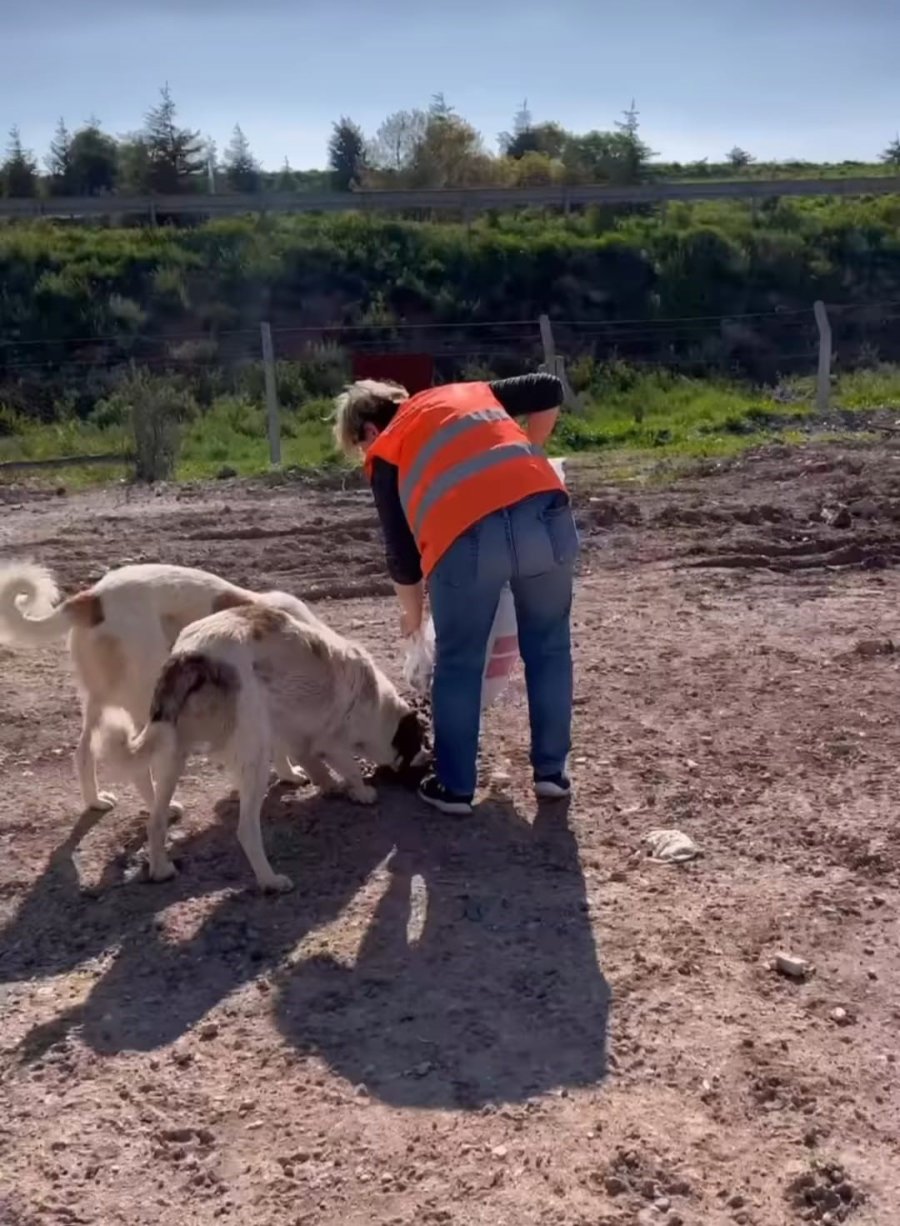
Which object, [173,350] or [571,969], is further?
[173,350]

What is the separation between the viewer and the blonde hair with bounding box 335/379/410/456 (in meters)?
5.20

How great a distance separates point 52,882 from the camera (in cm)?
483

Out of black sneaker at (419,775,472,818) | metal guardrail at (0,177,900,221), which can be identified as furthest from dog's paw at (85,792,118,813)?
metal guardrail at (0,177,900,221)

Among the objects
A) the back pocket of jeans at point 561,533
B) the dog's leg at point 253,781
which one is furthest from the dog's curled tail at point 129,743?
the back pocket of jeans at point 561,533

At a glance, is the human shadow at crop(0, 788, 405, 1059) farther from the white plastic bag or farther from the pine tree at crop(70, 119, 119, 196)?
the pine tree at crop(70, 119, 119, 196)

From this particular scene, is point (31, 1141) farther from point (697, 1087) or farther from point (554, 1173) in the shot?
point (697, 1087)

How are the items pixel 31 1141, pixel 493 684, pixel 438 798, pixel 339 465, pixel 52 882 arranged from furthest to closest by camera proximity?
1. pixel 339 465
2. pixel 493 684
3. pixel 438 798
4. pixel 52 882
5. pixel 31 1141

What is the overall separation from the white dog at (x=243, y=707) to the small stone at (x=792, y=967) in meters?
1.61

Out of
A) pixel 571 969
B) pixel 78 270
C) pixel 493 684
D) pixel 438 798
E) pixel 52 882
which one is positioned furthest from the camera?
pixel 78 270

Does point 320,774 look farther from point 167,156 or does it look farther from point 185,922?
point 167,156

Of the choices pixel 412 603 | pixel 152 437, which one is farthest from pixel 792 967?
pixel 152 437

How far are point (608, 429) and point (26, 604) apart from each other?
10.5m

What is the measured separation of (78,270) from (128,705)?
23.1m

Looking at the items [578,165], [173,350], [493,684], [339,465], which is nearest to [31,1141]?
[493,684]
